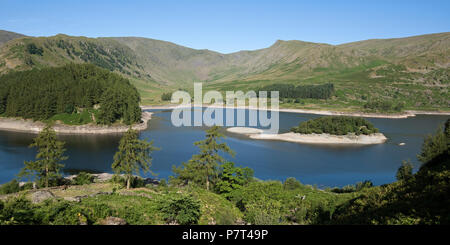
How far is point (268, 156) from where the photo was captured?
86.2 m

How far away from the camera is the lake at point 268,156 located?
229 feet

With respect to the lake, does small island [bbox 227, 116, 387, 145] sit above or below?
above

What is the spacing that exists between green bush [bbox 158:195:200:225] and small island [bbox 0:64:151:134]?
4383 inches

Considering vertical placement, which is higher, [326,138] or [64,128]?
[64,128]

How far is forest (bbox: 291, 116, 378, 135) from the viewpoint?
11147cm

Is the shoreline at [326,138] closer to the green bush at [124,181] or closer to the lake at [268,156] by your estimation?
the lake at [268,156]

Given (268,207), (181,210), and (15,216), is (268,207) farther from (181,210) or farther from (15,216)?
(15,216)

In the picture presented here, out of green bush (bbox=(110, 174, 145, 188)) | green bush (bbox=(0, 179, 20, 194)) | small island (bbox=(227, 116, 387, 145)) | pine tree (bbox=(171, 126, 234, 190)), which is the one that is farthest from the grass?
pine tree (bbox=(171, 126, 234, 190))

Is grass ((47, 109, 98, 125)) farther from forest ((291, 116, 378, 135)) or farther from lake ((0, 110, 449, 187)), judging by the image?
forest ((291, 116, 378, 135))

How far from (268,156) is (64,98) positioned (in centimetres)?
10521

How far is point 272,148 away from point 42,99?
110 meters

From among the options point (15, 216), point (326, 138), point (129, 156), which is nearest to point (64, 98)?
point (129, 156)

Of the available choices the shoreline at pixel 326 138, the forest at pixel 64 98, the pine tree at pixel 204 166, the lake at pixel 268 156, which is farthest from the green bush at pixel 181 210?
the forest at pixel 64 98
